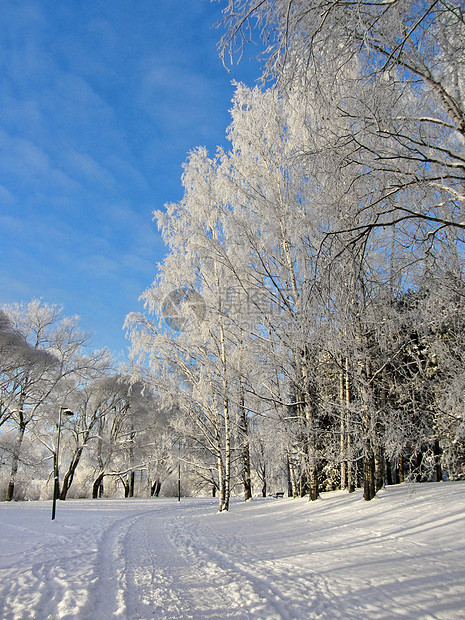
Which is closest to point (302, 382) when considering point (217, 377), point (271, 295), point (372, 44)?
point (271, 295)

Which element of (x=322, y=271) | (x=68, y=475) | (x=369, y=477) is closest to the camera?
(x=322, y=271)

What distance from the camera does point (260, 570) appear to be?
468 cm

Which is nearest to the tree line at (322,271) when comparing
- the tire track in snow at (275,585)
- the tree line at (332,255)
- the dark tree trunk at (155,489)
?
the tree line at (332,255)

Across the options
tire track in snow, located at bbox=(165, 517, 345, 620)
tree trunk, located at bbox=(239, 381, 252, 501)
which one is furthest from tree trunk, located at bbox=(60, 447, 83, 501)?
tire track in snow, located at bbox=(165, 517, 345, 620)

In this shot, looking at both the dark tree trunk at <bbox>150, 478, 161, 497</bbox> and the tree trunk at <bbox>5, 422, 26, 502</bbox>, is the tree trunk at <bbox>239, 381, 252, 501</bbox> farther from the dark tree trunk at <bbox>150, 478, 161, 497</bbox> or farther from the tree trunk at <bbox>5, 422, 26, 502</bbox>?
the dark tree trunk at <bbox>150, 478, 161, 497</bbox>

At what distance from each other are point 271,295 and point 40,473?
66.5ft

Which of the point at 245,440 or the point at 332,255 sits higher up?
the point at 332,255

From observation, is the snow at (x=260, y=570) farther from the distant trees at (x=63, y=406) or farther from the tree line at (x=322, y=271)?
the distant trees at (x=63, y=406)

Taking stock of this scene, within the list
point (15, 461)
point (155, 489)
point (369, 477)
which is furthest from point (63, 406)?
point (155, 489)

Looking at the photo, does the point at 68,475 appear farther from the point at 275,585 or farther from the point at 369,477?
the point at 275,585

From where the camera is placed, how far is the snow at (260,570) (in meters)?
3.41

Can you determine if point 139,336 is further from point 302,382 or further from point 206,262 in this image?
point 302,382

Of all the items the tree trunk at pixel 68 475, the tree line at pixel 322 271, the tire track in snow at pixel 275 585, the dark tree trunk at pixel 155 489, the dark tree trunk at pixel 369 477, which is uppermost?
the tree line at pixel 322 271

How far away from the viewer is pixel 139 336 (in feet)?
45.2
